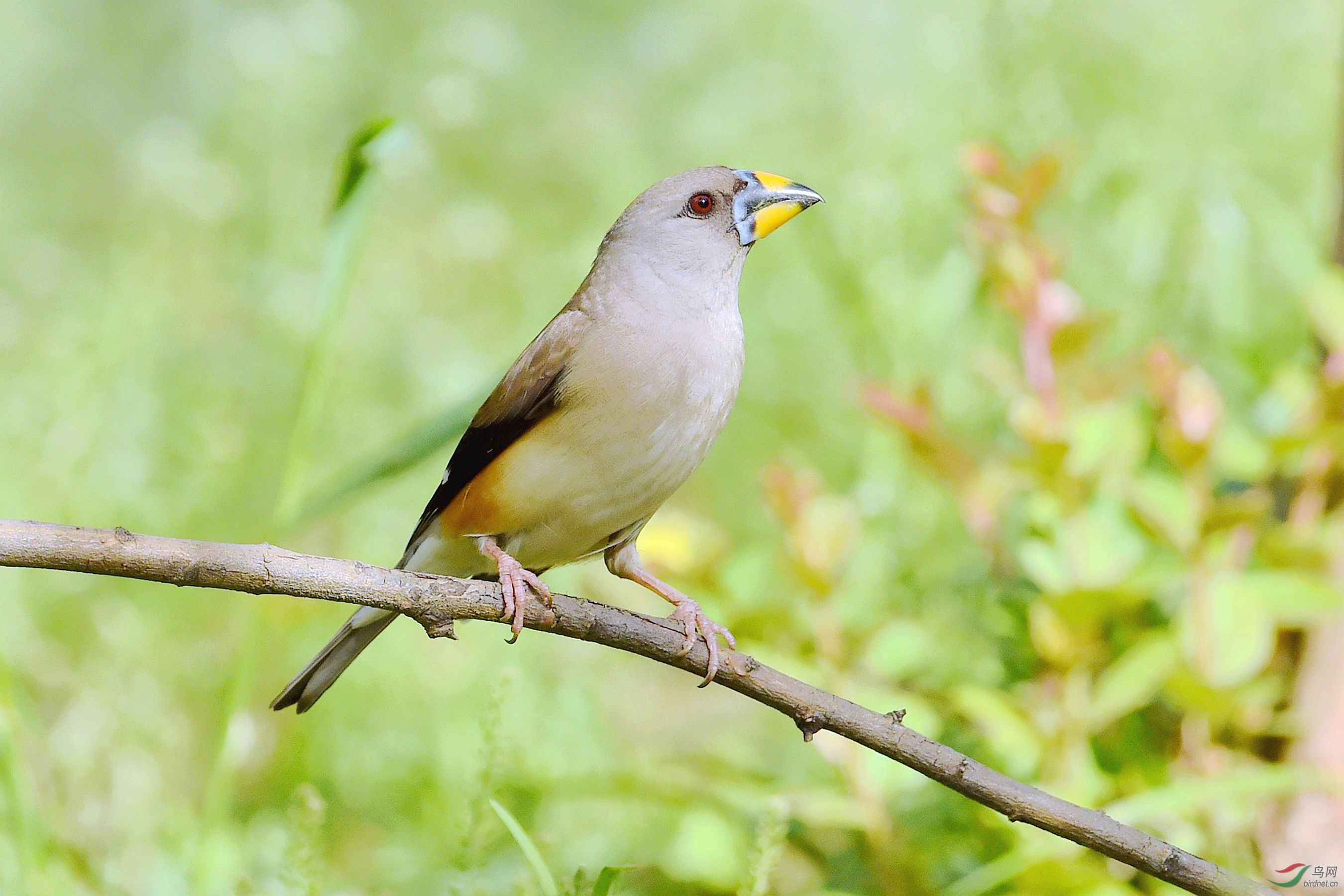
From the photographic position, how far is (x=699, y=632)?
2547 mm

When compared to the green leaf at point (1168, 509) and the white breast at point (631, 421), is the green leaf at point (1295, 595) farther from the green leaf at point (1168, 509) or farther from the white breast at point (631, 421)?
the white breast at point (631, 421)

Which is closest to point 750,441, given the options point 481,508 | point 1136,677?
point 1136,677

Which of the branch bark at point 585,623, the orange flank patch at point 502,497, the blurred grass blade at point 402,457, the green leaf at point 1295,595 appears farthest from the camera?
the green leaf at point 1295,595

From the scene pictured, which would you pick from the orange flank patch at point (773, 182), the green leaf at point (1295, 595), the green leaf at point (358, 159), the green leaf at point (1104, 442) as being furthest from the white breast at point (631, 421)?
the green leaf at point (1295, 595)

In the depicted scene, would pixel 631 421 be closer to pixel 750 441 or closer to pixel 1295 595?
pixel 1295 595

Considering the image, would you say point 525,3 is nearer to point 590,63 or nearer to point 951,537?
point 590,63

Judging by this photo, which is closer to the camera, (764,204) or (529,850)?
(529,850)

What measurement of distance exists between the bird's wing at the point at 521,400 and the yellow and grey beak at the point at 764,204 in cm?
45

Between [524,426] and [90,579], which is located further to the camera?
[90,579]

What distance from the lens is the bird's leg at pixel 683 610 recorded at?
84.6 inches

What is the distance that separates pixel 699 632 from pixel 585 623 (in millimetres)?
533

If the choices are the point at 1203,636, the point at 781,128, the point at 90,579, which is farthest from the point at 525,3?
the point at 1203,636

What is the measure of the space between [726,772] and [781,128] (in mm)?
3690

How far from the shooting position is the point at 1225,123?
540 cm
